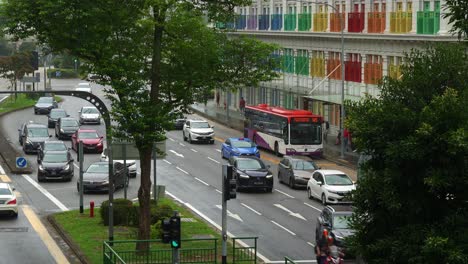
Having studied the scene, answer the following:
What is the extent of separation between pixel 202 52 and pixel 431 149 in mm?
16439

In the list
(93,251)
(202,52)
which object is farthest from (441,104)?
(93,251)

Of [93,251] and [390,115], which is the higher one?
[390,115]

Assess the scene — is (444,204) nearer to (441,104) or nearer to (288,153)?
(441,104)

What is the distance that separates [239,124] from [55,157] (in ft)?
105

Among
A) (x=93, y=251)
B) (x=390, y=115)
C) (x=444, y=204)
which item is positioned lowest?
(x=93, y=251)

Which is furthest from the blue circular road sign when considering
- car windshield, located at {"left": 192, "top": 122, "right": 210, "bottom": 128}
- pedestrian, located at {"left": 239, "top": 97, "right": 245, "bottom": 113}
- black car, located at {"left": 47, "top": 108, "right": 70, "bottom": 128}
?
pedestrian, located at {"left": 239, "top": 97, "right": 245, "bottom": 113}

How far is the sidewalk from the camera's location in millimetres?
64812

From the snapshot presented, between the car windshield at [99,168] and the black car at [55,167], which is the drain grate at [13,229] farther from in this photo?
the black car at [55,167]

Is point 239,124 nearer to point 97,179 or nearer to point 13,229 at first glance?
point 97,179

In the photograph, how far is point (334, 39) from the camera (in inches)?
3063

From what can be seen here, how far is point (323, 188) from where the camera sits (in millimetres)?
48750

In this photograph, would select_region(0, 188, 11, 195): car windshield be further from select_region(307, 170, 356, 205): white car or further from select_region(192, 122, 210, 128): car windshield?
select_region(192, 122, 210, 128): car windshield

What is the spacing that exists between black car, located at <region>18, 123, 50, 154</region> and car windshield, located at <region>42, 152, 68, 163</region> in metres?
10.3

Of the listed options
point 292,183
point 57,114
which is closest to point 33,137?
point 57,114
